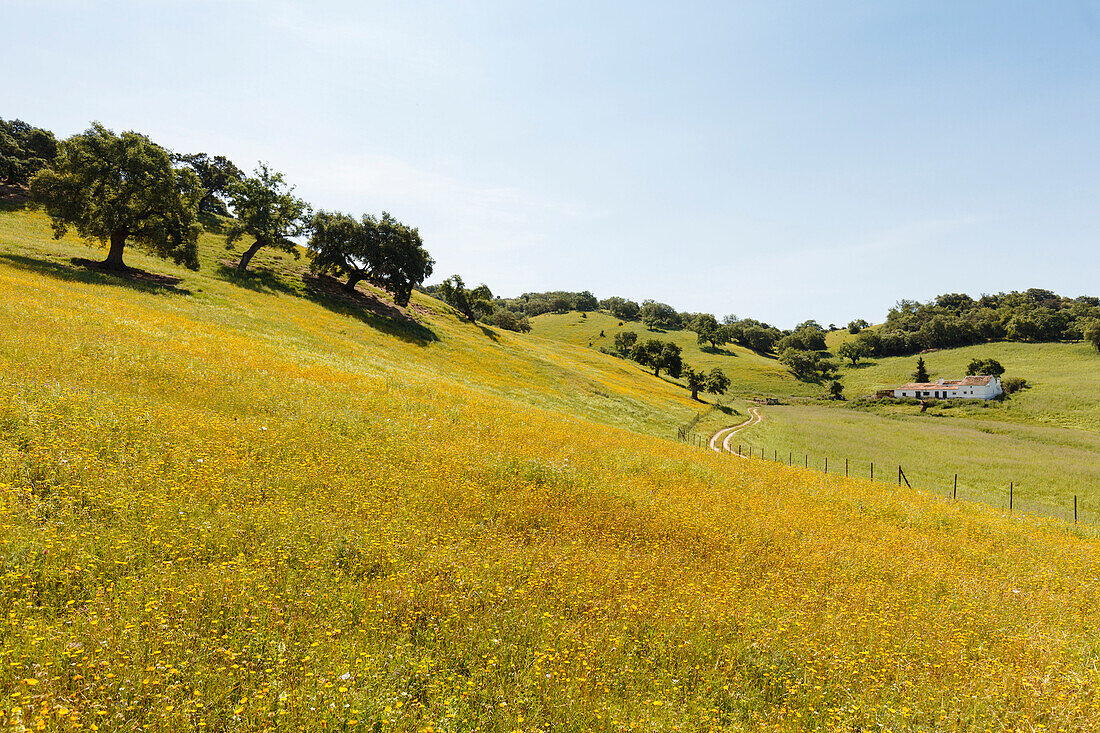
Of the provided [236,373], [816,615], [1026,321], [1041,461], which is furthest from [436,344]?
[1026,321]

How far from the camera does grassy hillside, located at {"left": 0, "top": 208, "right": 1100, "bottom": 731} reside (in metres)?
5.55

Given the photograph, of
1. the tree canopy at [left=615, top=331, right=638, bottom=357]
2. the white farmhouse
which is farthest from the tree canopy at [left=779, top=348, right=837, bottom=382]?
the tree canopy at [left=615, top=331, right=638, bottom=357]

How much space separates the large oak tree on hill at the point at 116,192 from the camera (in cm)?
3356

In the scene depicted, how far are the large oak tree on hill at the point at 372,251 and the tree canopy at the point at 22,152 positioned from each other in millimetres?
32101

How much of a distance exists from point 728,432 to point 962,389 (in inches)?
3128

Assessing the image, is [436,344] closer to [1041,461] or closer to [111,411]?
[111,411]

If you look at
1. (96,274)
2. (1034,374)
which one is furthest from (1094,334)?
(96,274)

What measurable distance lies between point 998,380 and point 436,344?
12131 centimetres

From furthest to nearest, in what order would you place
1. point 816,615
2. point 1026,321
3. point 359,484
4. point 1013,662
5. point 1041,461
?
point 1026,321 < point 1041,461 < point 359,484 < point 816,615 < point 1013,662

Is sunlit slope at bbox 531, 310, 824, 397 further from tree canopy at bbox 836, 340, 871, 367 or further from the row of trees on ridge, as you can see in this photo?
the row of trees on ridge

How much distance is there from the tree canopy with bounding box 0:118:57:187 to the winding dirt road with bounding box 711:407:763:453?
3195 inches

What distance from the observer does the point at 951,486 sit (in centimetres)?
3212

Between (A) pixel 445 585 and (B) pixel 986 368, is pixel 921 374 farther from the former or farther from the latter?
(A) pixel 445 585

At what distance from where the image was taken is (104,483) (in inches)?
349
